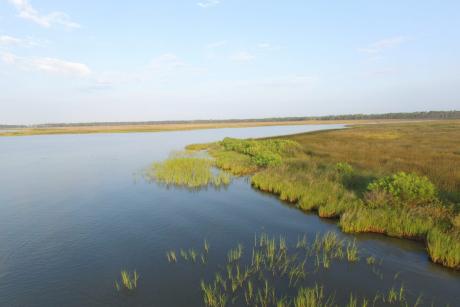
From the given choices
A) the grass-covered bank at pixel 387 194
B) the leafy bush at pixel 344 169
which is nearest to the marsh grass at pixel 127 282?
the grass-covered bank at pixel 387 194

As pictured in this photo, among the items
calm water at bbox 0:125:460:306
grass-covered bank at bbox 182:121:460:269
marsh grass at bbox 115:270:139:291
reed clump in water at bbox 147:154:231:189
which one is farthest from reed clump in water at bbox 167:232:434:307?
reed clump in water at bbox 147:154:231:189

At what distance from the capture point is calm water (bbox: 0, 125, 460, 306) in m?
8.20

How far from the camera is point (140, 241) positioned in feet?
38.4

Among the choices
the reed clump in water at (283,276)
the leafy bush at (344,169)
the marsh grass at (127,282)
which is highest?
the leafy bush at (344,169)

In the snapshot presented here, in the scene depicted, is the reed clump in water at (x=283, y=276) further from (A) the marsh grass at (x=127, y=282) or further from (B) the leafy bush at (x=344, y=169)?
(B) the leafy bush at (x=344, y=169)

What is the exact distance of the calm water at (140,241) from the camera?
8.20m

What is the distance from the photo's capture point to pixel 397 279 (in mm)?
8664

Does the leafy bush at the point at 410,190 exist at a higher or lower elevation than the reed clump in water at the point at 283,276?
higher

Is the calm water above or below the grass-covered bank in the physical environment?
below

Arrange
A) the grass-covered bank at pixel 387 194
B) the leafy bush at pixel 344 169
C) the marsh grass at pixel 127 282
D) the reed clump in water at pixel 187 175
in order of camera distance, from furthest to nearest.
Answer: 1. the reed clump in water at pixel 187 175
2. the leafy bush at pixel 344 169
3. the grass-covered bank at pixel 387 194
4. the marsh grass at pixel 127 282

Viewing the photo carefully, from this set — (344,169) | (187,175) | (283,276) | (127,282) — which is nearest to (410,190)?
(344,169)

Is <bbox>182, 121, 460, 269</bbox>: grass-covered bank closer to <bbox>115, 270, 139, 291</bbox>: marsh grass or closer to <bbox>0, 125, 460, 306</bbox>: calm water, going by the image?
<bbox>0, 125, 460, 306</bbox>: calm water

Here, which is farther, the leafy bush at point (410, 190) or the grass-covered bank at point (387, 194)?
the leafy bush at point (410, 190)

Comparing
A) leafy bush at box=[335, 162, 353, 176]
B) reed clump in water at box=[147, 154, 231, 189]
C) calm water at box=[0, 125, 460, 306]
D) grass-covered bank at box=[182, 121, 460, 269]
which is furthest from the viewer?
reed clump in water at box=[147, 154, 231, 189]
